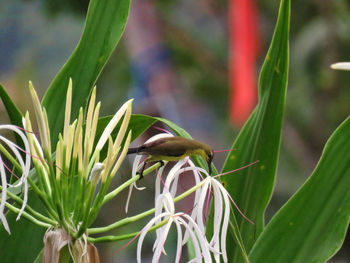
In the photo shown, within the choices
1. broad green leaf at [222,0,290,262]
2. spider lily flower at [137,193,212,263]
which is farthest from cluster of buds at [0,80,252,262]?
broad green leaf at [222,0,290,262]

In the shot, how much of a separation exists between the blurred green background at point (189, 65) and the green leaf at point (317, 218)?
1428 mm

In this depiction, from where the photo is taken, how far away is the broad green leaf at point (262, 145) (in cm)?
41

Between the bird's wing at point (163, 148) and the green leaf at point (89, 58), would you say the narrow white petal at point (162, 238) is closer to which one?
the bird's wing at point (163, 148)

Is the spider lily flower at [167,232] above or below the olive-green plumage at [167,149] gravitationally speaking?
below

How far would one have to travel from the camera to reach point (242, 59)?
6.45 feet

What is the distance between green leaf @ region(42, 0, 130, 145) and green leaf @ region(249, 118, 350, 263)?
147mm

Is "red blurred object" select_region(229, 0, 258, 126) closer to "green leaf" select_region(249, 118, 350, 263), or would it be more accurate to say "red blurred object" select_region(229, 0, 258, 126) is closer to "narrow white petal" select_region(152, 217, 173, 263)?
"green leaf" select_region(249, 118, 350, 263)

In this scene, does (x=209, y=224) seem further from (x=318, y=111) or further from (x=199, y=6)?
(x=199, y=6)

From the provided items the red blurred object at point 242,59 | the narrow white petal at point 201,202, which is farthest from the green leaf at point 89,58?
the red blurred object at point 242,59

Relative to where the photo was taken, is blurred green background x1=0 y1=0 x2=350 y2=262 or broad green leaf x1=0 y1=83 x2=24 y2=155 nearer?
broad green leaf x1=0 y1=83 x2=24 y2=155

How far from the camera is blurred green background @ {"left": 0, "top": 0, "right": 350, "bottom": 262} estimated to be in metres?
2.08

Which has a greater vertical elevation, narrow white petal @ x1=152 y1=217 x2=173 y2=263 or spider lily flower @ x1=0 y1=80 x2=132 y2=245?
spider lily flower @ x1=0 y1=80 x2=132 y2=245

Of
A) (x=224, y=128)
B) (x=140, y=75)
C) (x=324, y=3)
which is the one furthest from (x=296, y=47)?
(x=140, y=75)

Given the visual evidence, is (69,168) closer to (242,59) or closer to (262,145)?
(262,145)
